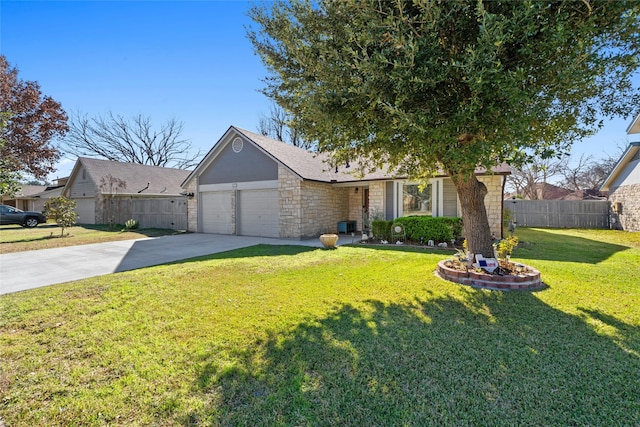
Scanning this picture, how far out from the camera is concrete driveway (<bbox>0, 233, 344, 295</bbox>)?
674 cm

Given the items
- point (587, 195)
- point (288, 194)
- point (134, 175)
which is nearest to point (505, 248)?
point (288, 194)

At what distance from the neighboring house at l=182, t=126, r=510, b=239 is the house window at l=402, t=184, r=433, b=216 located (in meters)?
0.04

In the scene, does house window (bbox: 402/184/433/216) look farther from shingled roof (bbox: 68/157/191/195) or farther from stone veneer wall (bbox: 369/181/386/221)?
shingled roof (bbox: 68/157/191/195)

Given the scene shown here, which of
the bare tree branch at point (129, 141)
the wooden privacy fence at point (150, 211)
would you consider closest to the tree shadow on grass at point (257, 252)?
the wooden privacy fence at point (150, 211)

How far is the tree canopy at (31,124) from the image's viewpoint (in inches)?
775

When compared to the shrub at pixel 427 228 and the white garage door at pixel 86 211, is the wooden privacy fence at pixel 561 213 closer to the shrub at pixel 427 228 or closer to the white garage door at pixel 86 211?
the shrub at pixel 427 228

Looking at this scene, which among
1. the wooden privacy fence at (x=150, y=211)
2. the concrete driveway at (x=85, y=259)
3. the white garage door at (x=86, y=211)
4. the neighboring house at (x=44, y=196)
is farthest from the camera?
the neighboring house at (x=44, y=196)

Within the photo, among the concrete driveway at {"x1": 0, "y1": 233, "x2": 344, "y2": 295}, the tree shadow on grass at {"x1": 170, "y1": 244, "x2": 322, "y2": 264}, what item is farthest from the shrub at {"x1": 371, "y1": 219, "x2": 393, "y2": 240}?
the concrete driveway at {"x1": 0, "y1": 233, "x2": 344, "y2": 295}

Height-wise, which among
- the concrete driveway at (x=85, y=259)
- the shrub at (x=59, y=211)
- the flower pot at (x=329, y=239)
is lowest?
the concrete driveway at (x=85, y=259)

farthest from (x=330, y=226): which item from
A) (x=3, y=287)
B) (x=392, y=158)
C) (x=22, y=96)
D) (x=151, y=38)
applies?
(x=22, y=96)

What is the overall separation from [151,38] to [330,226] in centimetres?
1090

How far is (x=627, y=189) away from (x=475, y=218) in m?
16.3

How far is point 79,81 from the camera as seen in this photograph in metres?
16.0

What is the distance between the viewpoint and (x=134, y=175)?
1003 inches
